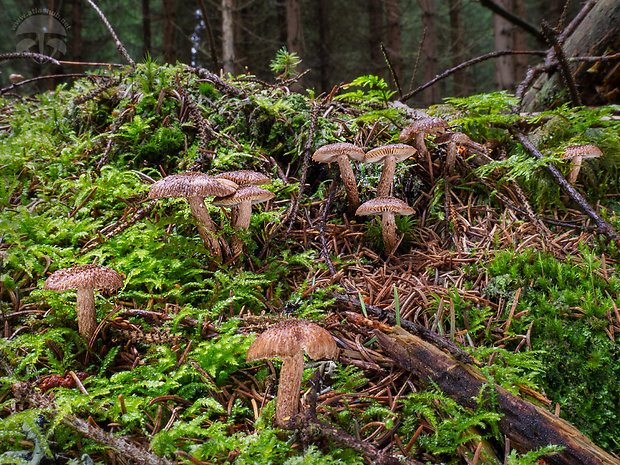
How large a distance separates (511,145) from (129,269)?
3.41m

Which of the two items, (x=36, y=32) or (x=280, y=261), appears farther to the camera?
(x=36, y=32)

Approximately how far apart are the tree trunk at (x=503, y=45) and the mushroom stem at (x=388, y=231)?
9.29 m

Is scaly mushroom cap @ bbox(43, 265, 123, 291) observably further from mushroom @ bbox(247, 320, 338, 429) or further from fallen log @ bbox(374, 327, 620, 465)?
fallen log @ bbox(374, 327, 620, 465)

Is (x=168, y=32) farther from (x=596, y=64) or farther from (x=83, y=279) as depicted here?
(x=83, y=279)

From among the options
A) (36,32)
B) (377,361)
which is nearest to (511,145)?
(377,361)

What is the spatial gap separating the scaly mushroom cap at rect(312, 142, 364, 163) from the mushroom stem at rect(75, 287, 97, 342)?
1.73m

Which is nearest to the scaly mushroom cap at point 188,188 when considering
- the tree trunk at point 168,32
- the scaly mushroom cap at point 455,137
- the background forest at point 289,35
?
the scaly mushroom cap at point 455,137

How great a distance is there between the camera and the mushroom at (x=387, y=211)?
2359 mm

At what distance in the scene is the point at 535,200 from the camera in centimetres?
284

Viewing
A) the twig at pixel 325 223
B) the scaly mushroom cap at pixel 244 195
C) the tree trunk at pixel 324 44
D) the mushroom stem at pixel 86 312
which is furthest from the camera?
the tree trunk at pixel 324 44

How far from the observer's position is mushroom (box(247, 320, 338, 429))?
139 cm

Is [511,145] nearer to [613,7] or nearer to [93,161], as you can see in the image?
[613,7]

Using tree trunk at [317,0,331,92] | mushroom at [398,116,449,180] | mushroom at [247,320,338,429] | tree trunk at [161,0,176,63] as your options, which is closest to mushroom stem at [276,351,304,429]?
mushroom at [247,320,338,429]

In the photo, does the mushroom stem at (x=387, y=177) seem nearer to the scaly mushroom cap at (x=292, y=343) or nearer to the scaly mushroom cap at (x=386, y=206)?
the scaly mushroom cap at (x=386, y=206)
